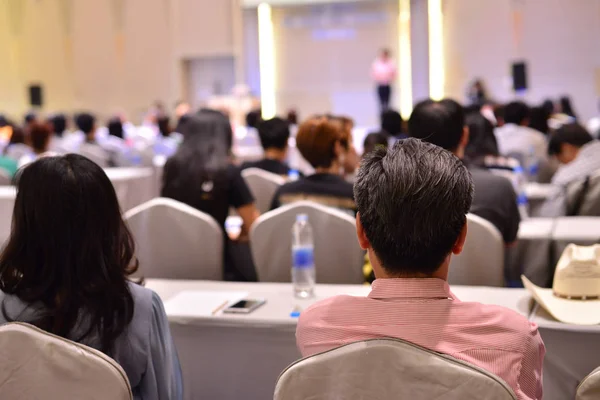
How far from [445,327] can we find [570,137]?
3813 millimetres

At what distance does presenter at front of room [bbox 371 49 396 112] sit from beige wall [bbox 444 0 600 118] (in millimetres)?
1643

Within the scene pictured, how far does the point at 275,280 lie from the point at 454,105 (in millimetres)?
1121

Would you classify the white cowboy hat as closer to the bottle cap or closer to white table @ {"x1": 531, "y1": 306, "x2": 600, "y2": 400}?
white table @ {"x1": 531, "y1": 306, "x2": 600, "y2": 400}

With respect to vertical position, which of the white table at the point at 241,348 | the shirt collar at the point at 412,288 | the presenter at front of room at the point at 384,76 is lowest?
the white table at the point at 241,348

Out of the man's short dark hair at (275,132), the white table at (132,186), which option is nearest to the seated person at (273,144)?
the man's short dark hair at (275,132)

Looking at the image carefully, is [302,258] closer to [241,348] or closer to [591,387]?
[241,348]

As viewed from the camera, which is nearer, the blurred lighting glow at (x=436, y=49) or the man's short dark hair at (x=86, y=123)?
the man's short dark hair at (x=86, y=123)

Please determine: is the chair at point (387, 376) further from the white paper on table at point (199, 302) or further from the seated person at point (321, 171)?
the seated person at point (321, 171)

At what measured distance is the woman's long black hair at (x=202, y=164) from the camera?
3799 mm

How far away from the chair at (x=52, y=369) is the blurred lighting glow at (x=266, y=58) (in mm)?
14294

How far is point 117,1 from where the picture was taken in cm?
1711

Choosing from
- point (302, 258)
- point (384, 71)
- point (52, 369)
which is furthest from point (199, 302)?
point (384, 71)

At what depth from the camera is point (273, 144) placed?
503 centimetres

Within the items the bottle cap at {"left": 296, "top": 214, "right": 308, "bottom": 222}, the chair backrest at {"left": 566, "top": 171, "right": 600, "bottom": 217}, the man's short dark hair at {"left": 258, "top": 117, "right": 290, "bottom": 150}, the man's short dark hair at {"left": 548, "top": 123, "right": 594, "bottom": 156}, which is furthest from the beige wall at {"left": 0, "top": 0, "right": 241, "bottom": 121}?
the bottle cap at {"left": 296, "top": 214, "right": 308, "bottom": 222}
